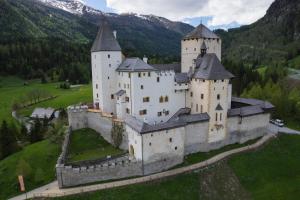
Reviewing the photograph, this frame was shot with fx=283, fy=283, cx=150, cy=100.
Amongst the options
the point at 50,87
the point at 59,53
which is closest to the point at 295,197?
the point at 50,87

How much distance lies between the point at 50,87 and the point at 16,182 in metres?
77.3

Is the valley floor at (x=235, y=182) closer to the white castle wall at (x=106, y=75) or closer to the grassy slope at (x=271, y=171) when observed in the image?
the grassy slope at (x=271, y=171)

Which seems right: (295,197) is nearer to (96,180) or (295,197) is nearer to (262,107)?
(262,107)

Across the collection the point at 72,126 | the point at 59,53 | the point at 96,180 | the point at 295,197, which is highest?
the point at 59,53

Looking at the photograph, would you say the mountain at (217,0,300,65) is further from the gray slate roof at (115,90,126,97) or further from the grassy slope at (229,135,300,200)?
the gray slate roof at (115,90,126,97)

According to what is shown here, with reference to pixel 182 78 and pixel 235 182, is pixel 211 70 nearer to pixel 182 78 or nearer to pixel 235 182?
pixel 182 78

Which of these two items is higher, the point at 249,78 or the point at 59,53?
the point at 59,53

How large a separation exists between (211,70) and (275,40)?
148038 mm

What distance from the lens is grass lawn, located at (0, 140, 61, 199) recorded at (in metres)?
39.2

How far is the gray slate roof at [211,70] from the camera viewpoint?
150ft

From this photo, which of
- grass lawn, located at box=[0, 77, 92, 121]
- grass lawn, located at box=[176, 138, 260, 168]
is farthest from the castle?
grass lawn, located at box=[0, 77, 92, 121]

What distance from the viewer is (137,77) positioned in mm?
45656

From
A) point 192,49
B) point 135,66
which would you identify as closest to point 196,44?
point 192,49

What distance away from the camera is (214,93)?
1809 inches
